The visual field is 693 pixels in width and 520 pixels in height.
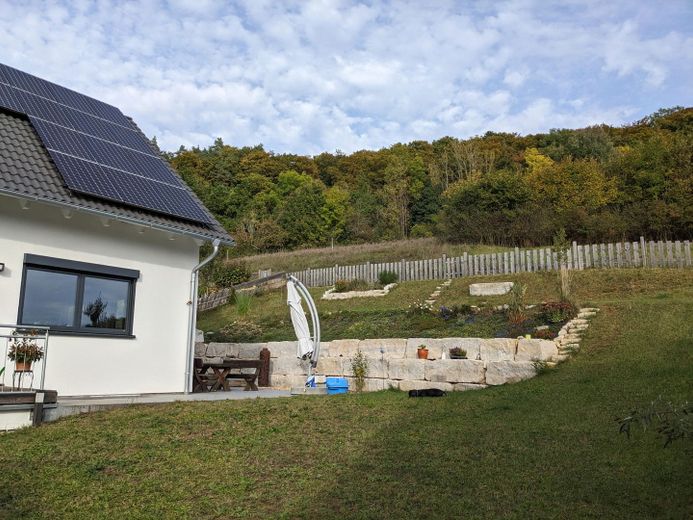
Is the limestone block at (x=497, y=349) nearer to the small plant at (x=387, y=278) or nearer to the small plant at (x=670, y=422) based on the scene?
the small plant at (x=670, y=422)

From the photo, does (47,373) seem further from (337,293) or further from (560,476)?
(337,293)

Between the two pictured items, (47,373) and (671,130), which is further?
(671,130)

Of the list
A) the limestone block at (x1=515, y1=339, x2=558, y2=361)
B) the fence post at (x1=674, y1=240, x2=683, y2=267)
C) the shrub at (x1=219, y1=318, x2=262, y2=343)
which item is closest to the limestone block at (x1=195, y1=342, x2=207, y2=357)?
the shrub at (x1=219, y1=318, x2=262, y2=343)

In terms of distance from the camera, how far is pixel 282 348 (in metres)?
13.9

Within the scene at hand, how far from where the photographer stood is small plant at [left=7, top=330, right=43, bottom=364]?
24.6ft

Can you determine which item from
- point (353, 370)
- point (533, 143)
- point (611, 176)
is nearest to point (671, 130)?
point (533, 143)

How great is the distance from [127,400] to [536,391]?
6.41 m

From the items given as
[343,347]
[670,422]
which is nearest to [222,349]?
[343,347]

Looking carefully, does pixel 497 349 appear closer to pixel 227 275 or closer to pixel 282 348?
pixel 282 348

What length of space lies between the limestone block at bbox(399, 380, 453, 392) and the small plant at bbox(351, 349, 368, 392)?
937mm

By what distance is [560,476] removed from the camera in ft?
17.3

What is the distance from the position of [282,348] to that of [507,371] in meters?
5.81

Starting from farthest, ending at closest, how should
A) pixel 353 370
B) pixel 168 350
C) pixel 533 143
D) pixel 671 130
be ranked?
1. pixel 533 143
2. pixel 671 130
3. pixel 353 370
4. pixel 168 350

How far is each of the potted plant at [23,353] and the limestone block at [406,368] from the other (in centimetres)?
674
